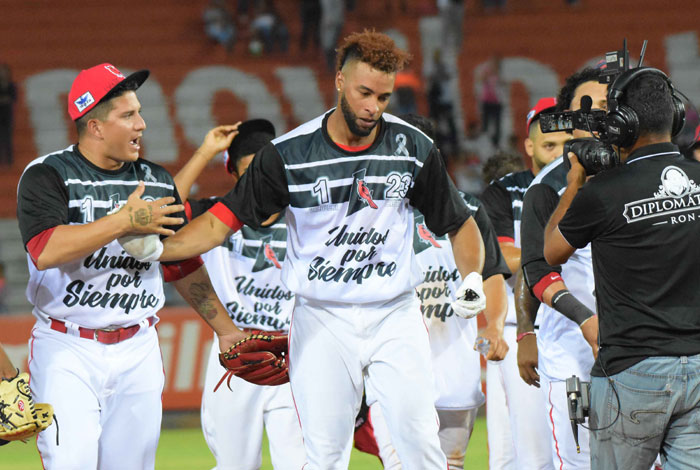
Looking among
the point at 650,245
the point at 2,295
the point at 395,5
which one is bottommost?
the point at 2,295

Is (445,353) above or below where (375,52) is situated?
below

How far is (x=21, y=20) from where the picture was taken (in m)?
17.5

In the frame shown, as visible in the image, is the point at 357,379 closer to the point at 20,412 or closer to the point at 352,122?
the point at 352,122

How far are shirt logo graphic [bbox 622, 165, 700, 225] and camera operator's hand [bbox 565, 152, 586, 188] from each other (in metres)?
0.47

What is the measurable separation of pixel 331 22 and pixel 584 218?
13518mm

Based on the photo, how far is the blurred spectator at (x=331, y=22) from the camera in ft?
55.3

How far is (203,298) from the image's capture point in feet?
17.5

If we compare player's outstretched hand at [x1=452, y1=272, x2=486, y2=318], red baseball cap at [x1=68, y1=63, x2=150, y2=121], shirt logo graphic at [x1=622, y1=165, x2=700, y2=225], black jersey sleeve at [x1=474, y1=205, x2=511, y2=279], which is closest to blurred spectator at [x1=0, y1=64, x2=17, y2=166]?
red baseball cap at [x1=68, y1=63, x2=150, y2=121]

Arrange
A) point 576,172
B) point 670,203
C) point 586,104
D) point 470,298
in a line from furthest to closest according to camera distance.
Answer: point 470,298 → point 586,104 → point 576,172 → point 670,203

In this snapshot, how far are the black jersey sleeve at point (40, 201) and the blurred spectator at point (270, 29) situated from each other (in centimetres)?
1314

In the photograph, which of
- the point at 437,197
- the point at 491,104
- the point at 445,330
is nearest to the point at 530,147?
the point at 445,330

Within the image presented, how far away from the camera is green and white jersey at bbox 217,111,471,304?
4.78 meters

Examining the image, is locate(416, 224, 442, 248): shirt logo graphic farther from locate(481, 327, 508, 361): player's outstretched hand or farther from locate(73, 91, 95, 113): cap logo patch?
locate(73, 91, 95, 113): cap logo patch

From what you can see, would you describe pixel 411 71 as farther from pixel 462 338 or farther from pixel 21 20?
pixel 462 338
